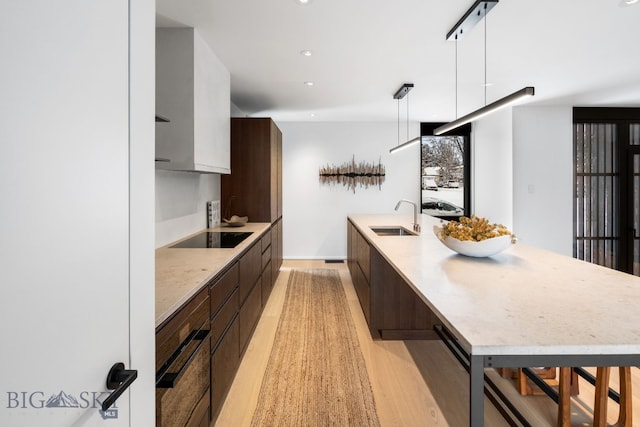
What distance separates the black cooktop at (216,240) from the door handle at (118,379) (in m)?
2.02

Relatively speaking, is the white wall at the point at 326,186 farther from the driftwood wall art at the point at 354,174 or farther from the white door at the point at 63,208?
the white door at the point at 63,208

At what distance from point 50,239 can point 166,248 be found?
231 cm

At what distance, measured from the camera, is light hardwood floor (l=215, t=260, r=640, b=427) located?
2059 mm

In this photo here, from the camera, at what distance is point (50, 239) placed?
1.98 ft

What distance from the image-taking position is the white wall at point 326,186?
22.0ft

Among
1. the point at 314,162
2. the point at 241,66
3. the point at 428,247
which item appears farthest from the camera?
the point at 314,162

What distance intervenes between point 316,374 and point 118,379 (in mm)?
2005

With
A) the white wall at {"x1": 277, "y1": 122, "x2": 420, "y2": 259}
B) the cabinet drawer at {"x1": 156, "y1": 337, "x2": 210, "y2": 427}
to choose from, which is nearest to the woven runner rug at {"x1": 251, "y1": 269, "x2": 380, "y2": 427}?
the cabinet drawer at {"x1": 156, "y1": 337, "x2": 210, "y2": 427}

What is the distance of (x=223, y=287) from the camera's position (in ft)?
7.03

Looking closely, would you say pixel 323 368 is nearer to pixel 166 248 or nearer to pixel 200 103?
pixel 166 248

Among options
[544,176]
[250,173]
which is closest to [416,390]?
[250,173]

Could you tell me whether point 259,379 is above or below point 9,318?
below

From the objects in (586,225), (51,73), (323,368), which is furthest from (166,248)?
(586,225)

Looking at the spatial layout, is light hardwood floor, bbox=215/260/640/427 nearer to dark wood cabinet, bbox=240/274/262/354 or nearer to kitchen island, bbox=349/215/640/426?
dark wood cabinet, bbox=240/274/262/354
